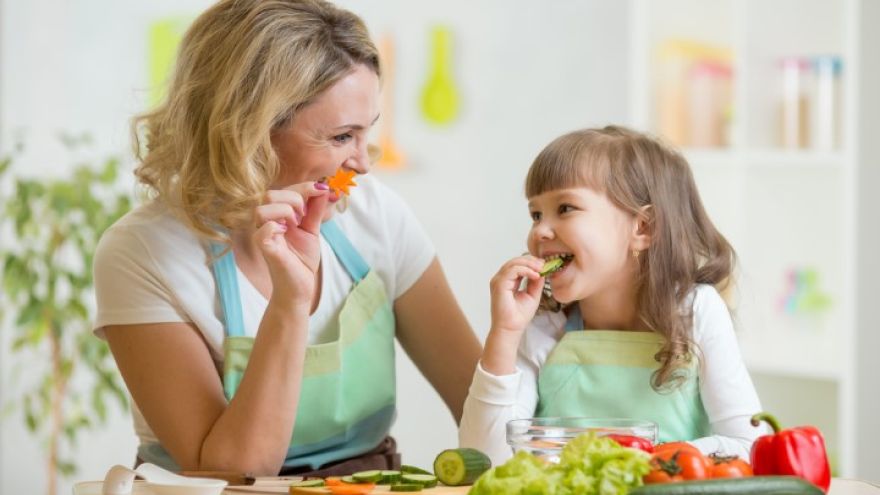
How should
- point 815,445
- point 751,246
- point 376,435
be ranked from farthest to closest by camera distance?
point 751,246
point 376,435
point 815,445

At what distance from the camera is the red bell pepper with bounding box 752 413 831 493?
131cm

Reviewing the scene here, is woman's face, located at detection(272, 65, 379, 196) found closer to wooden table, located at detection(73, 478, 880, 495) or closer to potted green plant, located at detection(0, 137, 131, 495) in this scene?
wooden table, located at detection(73, 478, 880, 495)

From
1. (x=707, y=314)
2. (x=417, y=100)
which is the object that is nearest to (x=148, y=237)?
(x=707, y=314)

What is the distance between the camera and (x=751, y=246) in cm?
415

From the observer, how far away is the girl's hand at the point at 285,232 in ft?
5.64

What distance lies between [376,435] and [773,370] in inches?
89.3

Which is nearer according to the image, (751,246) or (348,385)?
(348,385)

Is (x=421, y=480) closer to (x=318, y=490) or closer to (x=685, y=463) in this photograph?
(x=318, y=490)

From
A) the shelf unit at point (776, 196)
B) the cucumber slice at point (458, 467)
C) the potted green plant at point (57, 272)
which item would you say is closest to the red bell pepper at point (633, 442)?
the cucumber slice at point (458, 467)

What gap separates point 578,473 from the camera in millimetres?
1215

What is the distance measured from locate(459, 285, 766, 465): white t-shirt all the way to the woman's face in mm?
398

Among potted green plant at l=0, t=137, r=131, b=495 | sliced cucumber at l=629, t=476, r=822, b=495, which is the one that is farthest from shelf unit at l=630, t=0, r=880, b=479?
sliced cucumber at l=629, t=476, r=822, b=495

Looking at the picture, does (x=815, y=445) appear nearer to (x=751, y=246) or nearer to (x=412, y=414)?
(x=751, y=246)

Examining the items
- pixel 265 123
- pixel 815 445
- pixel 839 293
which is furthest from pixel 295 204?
pixel 839 293
